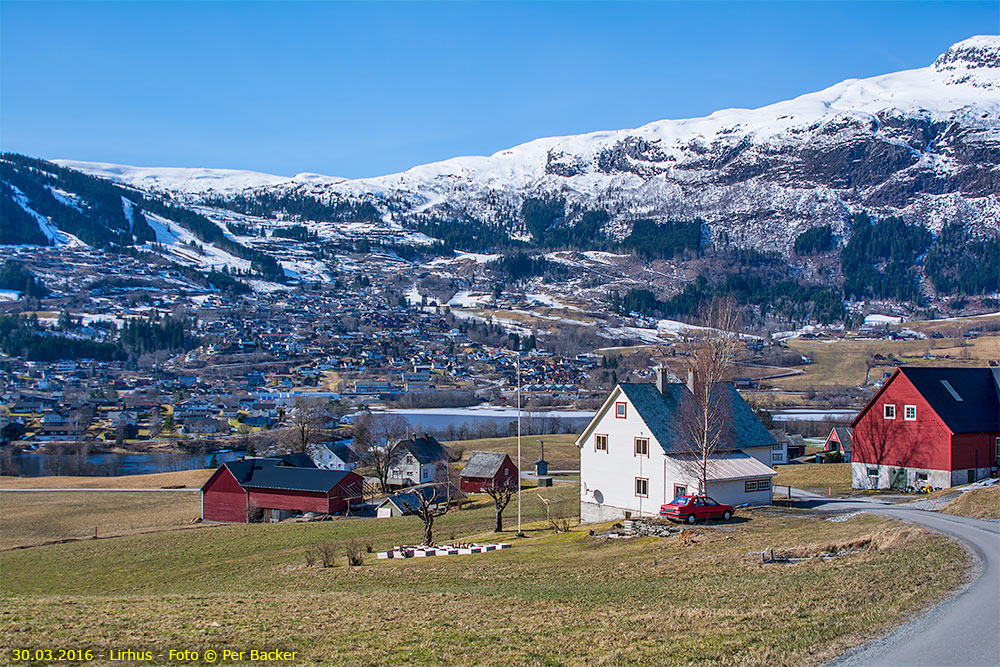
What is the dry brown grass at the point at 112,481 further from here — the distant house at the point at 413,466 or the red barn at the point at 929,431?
the red barn at the point at 929,431

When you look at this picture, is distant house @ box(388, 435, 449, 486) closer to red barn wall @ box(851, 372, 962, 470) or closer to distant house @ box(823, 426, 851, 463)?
distant house @ box(823, 426, 851, 463)

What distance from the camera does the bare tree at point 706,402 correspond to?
38.6 metres

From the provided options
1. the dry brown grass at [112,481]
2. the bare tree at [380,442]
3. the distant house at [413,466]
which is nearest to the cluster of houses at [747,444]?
the bare tree at [380,442]

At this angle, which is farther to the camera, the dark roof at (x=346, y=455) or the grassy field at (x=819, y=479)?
the dark roof at (x=346, y=455)

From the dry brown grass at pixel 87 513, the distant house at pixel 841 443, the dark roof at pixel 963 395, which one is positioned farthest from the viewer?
the distant house at pixel 841 443

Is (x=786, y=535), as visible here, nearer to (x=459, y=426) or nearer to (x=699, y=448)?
(x=699, y=448)

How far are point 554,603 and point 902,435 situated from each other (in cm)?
3414

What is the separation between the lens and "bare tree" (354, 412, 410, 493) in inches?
2768

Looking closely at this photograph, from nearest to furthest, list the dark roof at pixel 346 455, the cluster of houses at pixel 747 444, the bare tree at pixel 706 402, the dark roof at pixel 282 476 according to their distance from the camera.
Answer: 1. the bare tree at pixel 706 402
2. the cluster of houses at pixel 747 444
3. the dark roof at pixel 282 476
4. the dark roof at pixel 346 455

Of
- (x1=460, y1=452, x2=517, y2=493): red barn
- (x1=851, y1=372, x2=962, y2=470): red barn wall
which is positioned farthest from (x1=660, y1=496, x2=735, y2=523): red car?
(x1=460, y1=452, x2=517, y2=493): red barn

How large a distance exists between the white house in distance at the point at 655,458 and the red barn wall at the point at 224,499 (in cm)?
3049

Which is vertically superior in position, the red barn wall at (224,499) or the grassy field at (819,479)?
the grassy field at (819,479)

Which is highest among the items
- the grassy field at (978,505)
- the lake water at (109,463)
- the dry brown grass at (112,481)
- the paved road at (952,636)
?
the paved road at (952,636)

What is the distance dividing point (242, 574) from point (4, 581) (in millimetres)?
10923
